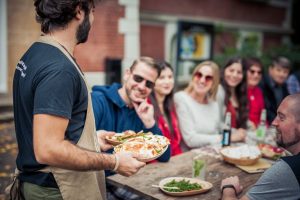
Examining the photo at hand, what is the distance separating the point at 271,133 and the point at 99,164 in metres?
3.03

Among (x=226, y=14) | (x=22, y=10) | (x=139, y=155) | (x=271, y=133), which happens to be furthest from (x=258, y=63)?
(x=226, y=14)

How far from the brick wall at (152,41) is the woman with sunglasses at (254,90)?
12.8 feet

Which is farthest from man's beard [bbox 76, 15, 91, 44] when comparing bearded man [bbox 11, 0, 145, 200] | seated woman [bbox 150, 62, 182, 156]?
seated woman [bbox 150, 62, 182, 156]

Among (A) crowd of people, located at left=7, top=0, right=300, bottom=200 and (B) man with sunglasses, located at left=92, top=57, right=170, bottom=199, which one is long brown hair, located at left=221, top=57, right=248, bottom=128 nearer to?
(B) man with sunglasses, located at left=92, top=57, right=170, bottom=199

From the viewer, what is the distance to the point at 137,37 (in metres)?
7.78

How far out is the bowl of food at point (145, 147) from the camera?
212cm

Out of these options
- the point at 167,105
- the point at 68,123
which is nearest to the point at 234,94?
the point at 167,105

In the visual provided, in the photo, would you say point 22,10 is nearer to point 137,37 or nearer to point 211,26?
point 137,37

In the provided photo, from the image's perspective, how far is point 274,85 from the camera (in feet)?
18.5

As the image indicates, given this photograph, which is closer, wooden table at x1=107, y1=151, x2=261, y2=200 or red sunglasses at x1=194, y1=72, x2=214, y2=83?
wooden table at x1=107, y1=151, x2=261, y2=200

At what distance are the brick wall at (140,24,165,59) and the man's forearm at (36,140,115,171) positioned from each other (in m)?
7.08

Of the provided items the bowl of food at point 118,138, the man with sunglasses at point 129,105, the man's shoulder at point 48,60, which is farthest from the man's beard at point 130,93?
the man's shoulder at point 48,60

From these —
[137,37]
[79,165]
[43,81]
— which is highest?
[137,37]

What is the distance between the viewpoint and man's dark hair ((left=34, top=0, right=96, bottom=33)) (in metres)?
1.70
